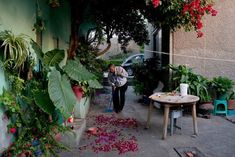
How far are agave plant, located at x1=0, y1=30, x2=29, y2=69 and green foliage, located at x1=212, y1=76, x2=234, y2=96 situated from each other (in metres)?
6.15

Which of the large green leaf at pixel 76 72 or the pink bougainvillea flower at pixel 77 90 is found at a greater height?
the large green leaf at pixel 76 72

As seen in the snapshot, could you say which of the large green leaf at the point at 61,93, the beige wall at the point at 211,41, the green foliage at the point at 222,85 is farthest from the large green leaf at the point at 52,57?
the green foliage at the point at 222,85

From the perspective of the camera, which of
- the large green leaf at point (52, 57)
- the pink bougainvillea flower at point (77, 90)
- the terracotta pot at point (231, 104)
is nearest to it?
the large green leaf at point (52, 57)

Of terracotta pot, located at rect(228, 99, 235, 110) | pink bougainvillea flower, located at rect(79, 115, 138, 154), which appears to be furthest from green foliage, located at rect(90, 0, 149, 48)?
terracotta pot, located at rect(228, 99, 235, 110)

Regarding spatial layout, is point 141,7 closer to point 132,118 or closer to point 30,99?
point 132,118

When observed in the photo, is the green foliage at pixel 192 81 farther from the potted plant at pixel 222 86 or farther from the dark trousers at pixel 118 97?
the dark trousers at pixel 118 97

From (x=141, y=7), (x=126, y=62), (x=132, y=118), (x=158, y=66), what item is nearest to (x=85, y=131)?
(x=132, y=118)

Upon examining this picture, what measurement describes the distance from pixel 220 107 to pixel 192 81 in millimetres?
1182

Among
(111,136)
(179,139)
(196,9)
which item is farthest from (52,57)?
(196,9)

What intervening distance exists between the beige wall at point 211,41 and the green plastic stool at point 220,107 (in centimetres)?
118

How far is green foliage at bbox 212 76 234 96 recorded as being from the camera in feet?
27.9

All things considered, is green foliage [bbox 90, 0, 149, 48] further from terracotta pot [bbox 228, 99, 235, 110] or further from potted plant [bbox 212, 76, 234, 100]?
terracotta pot [bbox 228, 99, 235, 110]

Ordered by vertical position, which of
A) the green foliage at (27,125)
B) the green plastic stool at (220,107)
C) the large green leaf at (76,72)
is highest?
the large green leaf at (76,72)

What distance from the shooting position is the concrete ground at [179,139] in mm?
5434
